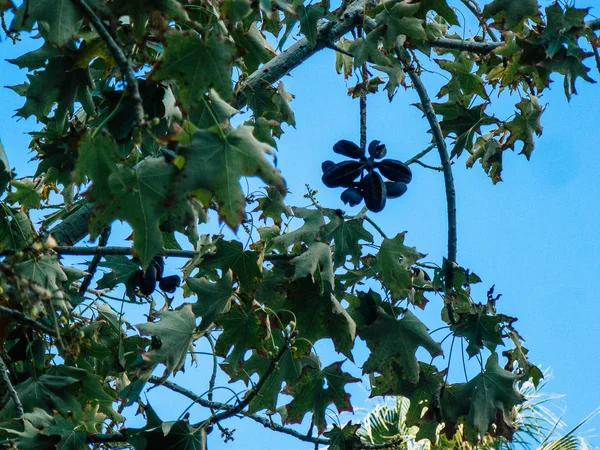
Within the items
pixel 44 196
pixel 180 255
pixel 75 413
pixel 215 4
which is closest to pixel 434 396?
pixel 180 255

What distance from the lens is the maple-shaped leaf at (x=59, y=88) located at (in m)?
2.68

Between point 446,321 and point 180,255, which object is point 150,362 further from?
point 446,321

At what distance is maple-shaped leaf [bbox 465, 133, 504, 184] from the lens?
385 cm

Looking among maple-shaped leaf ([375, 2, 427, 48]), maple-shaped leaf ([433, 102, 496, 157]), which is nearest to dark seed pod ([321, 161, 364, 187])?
maple-shaped leaf ([375, 2, 427, 48])

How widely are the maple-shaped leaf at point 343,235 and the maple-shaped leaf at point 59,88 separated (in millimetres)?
985

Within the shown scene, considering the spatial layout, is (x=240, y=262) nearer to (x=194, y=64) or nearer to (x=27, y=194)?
(x=194, y=64)

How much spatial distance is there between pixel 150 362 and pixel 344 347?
0.74m

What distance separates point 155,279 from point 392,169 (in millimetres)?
1127

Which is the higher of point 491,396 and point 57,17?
point 57,17

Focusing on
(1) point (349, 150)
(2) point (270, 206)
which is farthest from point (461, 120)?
(2) point (270, 206)

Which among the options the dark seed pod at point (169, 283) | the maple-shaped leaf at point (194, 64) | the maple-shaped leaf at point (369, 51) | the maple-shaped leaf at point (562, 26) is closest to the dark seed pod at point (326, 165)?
the maple-shaped leaf at point (369, 51)

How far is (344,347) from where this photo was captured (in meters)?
2.87

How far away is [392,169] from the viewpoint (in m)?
3.23

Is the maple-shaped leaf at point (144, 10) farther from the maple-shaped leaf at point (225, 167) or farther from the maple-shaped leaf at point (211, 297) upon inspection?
the maple-shaped leaf at point (211, 297)
